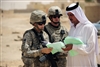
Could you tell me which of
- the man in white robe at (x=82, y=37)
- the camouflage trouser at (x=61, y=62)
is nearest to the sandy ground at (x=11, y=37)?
the camouflage trouser at (x=61, y=62)

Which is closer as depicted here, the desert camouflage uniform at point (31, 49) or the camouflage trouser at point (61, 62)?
the desert camouflage uniform at point (31, 49)

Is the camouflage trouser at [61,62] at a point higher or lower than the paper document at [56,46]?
lower

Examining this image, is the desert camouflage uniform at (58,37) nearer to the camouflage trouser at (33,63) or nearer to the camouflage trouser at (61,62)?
the camouflage trouser at (61,62)

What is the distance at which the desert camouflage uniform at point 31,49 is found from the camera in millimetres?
3820

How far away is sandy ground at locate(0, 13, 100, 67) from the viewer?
800 cm

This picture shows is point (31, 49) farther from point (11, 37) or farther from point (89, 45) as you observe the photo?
point (11, 37)

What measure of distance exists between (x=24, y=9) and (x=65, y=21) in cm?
315

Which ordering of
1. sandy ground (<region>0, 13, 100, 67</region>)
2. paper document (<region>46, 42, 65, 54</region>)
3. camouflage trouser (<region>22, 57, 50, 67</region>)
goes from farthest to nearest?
sandy ground (<region>0, 13, 100, 67</region>)
camouflage trouser (<region>22, 57, 50, 67</region>)
paper document (<region>46, 42, 65, 54</region>)

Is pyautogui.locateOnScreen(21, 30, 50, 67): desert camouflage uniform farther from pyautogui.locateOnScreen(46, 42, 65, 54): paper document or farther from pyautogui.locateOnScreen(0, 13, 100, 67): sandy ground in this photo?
pyautogui.locateOnScreen(0, 13, 100, 67): sandy ground

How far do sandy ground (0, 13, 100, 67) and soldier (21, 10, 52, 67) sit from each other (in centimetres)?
350

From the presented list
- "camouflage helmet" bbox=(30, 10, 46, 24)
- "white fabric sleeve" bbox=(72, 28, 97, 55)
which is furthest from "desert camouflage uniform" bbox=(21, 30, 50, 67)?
"white fabric sleeve" bbox=(72, 28, 97, 55)

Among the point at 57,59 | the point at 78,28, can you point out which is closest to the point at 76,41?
the point at 78,28

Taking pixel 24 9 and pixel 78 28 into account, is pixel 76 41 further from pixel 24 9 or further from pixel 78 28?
pixel 24 9

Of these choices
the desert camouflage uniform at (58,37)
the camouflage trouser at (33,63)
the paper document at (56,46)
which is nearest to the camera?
the paper document at (56,46)
